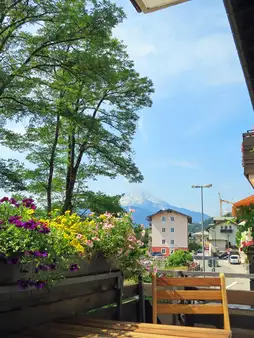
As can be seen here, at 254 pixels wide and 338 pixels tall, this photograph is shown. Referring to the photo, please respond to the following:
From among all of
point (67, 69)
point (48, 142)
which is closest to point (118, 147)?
point (48, 142)

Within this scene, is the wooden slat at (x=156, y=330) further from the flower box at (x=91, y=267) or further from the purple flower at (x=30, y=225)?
the purple flower at (x=30, y=225)

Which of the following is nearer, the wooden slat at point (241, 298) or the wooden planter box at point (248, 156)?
the wooden slat at point (241, 298)

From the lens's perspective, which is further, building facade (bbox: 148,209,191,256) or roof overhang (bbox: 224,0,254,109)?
building facade (bbox: 148,209,191,256)

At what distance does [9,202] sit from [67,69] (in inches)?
343

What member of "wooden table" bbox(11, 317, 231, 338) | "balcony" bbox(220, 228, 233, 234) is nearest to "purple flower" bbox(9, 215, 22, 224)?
"wooden table" bbox(11, 317, 231, 338)

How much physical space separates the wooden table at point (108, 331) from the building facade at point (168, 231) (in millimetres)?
60561

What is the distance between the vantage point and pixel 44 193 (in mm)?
12391

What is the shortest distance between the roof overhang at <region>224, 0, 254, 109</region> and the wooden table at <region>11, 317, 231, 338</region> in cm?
150

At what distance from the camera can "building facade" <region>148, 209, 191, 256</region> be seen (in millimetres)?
61938

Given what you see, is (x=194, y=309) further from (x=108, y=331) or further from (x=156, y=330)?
(x=108, y=331)

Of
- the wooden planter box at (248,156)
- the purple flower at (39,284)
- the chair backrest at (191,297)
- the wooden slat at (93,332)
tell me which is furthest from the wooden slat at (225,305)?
the wooden planter box at (248,156)

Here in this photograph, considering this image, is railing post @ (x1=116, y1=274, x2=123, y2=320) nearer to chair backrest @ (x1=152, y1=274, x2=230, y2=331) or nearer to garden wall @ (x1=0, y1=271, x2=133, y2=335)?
garden wall @ (x1=0, y1=271, x2=133, y2=335)

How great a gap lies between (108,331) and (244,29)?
1.80 metres

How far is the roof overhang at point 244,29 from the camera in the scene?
161 centimetres
